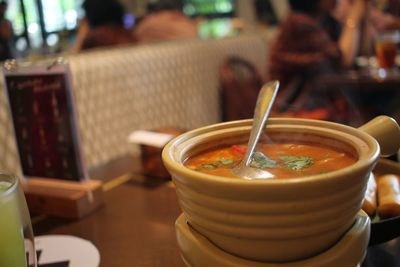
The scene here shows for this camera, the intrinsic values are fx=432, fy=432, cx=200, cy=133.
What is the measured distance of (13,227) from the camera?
0.66 m

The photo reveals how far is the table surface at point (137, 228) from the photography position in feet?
2.67

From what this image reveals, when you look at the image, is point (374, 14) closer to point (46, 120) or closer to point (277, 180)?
point (46, 120)

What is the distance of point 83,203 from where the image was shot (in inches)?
42.5

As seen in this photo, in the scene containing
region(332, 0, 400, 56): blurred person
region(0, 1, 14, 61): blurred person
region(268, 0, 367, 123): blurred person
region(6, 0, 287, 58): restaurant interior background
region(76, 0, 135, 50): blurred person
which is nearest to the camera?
region(0, 1, 14, 61): blurred person

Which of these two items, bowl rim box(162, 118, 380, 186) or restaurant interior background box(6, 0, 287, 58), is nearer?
bowl rim box(162, 118, 380, 186)

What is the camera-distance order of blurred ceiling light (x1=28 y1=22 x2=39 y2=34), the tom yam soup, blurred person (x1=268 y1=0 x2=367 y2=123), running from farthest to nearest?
blurred person (x1=268 y1=0 x2=367 y2=123)
blurred ceiling light (x1=28 y1=22 x2=39 y2=34)
the tom yam soup

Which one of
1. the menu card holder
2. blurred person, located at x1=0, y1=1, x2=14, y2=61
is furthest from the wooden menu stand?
blurred person, located at x1=0, y1=1, x2=14, y2=61

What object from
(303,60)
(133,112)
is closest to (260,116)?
(133,112)

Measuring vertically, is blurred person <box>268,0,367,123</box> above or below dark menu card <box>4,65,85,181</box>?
below

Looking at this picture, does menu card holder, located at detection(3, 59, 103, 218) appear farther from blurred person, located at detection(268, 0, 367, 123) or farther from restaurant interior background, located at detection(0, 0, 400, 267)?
blurred person, located at detection(268, 0, 367, 123)

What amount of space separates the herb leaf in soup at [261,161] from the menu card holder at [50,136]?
56cm

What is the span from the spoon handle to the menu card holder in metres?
0.55

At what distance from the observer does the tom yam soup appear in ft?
2.02

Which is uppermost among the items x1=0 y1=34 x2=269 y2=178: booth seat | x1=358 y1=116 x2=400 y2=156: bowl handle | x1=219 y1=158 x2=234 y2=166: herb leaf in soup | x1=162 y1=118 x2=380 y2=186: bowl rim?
x1=162 y1=118 x2=380 y2=186: bowl rim
